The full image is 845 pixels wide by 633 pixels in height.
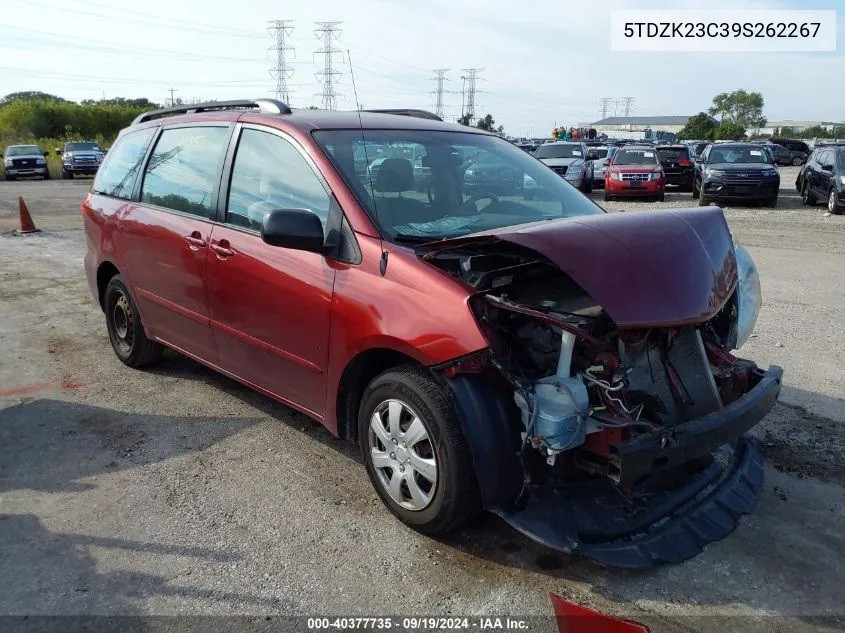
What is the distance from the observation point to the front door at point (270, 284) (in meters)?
3.52

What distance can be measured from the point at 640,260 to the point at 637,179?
1723 cm

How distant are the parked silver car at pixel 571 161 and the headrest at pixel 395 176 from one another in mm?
16144

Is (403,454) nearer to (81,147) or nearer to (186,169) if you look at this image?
(186,169)

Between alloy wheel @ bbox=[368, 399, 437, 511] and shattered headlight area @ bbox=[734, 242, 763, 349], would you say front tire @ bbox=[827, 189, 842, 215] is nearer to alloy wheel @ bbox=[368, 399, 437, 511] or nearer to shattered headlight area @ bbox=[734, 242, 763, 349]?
shattered headlight area @ bbox=[734, 242, 763, 349]

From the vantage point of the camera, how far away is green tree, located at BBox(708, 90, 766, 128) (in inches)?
3949

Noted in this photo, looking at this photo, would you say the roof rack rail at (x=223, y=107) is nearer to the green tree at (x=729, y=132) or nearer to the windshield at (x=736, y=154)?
the windshield at (x=736, y=154)

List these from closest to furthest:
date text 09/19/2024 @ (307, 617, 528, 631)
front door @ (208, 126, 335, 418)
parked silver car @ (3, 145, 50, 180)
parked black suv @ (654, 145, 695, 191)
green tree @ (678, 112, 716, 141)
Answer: date text 09/19/2024 @ (307, 617, 528, 631) < front door @ (208, 126, 335, 418) < parked black suv @ (654, 145, 695, 191) < parked silver car @ (3, 145, 50, 180) < green tree @ (678, 112, 716, 141)

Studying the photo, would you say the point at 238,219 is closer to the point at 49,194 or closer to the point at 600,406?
the point at 600,406

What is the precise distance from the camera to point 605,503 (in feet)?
9.91

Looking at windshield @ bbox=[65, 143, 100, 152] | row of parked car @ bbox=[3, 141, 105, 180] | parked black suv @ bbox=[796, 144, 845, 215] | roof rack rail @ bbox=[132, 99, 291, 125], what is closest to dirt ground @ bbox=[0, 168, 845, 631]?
roof rack rail @ bbox=[132, 99, 291, 125]

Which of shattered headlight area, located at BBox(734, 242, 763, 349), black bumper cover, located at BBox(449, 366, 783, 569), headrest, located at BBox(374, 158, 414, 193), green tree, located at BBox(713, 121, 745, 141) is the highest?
green tree, located at BBox(713, 121, 745, 141)

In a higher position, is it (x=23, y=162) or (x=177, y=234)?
(x=23, y=162)

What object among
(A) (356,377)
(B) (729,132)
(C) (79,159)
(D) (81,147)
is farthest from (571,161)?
(B) (729,132)

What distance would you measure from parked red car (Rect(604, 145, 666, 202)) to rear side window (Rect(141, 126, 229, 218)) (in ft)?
52.9
